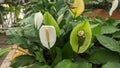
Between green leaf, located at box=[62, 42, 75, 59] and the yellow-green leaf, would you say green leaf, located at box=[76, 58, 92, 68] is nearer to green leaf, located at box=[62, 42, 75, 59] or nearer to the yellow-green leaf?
green leaf, located at box=[62, 42, 75, 59]

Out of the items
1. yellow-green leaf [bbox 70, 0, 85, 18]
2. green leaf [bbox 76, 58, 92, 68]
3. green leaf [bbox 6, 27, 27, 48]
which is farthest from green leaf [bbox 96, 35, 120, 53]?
green leaf [bbox 6, 27, 27, 48]

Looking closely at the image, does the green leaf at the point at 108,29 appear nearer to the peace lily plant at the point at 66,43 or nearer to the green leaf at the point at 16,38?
the peace lily plant at the point at 66,43

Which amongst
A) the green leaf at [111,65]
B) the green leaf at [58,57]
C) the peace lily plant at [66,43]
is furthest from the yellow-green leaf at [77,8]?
the green leaf at [111,65]

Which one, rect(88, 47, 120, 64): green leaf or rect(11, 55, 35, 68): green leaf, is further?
rect(11, 55, 35, 68): green leaf

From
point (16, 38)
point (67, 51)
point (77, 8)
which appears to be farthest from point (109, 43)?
point (16, 38)

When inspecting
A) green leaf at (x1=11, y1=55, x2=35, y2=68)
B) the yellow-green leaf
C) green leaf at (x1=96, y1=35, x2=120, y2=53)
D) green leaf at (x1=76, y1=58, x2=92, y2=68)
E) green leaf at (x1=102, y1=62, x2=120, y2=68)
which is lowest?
green leaf at (x1=11, y1=55, x2=35, y2=68)

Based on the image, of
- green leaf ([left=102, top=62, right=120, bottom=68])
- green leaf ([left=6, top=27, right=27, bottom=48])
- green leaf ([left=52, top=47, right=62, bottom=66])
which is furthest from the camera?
green leaf ([left=6, top=27, right=27, bottom=48])

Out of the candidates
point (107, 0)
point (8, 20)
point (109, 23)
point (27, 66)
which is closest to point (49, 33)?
point (27, 66)
